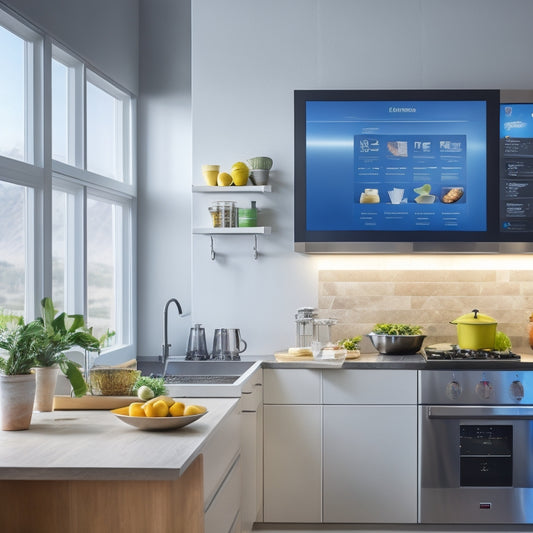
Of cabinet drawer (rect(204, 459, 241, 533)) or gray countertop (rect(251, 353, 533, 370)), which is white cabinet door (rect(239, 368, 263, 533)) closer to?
gray countertop (rect(251, 353, 533, 370))

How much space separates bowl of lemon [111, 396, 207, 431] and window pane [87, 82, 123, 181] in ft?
9.56

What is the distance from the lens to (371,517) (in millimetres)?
4223

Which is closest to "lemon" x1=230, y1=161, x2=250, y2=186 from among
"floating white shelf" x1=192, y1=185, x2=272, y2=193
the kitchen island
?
"floating white shelf" x1=192, y1=185, x2=272, y2=193

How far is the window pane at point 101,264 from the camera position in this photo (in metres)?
5.14

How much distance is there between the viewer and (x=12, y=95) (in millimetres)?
4043

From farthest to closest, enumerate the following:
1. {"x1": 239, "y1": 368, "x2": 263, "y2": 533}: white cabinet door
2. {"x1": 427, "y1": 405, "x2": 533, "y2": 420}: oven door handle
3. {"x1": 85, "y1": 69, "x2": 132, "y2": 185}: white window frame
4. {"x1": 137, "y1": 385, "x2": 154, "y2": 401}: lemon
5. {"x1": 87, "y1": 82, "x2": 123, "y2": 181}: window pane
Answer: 1. {"x1": 85, "y1": 69, "x2": 132, "y2": 185}: white window frame
2. {"x1": 87, "y1": 82, "x2": 123, "y2": 181}: window pane
3. {"x1": 427, "y1": 405, "x2": 533, "y2": 420}: oven door handle
4. {"x1": 239, "y1": 368, "x2": 263, "y2": 533}: white cabinet door
5. {"x1": 137, "y1": 385, "x2": 154, "y2": 401}: lemon

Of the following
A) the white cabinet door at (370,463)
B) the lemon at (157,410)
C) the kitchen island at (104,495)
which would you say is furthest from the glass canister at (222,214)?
the kitchen island at (104,495)

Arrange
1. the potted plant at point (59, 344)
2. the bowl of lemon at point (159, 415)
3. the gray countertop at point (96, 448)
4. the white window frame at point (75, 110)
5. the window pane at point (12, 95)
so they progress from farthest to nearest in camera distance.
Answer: the white window frame at point (75, 110) < the window pane at point (12, 95) < the potted plant at point (59, 344) < the bowl of lemon at point (159, 415) < the gray countertop at point (96, 448)

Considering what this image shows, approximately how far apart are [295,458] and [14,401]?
2.13 meters

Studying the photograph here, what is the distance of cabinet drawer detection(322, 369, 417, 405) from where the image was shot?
13.8ft

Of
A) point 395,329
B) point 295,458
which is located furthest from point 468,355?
point 295,458

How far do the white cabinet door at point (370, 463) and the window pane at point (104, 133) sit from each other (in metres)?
2.30

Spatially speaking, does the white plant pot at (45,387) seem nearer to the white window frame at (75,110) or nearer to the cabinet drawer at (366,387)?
the cabinet drawer at (366,387)

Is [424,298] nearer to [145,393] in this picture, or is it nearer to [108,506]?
[145,393]
